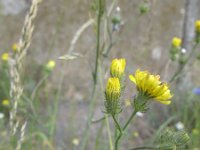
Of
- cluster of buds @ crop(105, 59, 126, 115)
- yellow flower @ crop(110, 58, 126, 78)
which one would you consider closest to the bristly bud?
cluster of buds @ crop(105, 59, 126, 115)

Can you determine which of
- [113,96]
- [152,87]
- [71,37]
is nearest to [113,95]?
[113,96]

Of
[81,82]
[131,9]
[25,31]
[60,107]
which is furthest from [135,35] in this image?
[25,31]

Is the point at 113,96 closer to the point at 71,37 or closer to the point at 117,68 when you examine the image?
the point at 117,68

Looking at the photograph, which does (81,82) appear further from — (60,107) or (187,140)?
(187,140)

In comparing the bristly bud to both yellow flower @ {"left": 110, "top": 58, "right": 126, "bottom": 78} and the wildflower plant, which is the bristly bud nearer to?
the wildflower plant

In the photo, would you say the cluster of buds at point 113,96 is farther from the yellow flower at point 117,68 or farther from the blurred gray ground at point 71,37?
the blurred gray ground at point 71,37

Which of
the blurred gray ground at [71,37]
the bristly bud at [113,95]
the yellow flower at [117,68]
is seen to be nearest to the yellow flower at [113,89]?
the bristly bud at [113,95]
